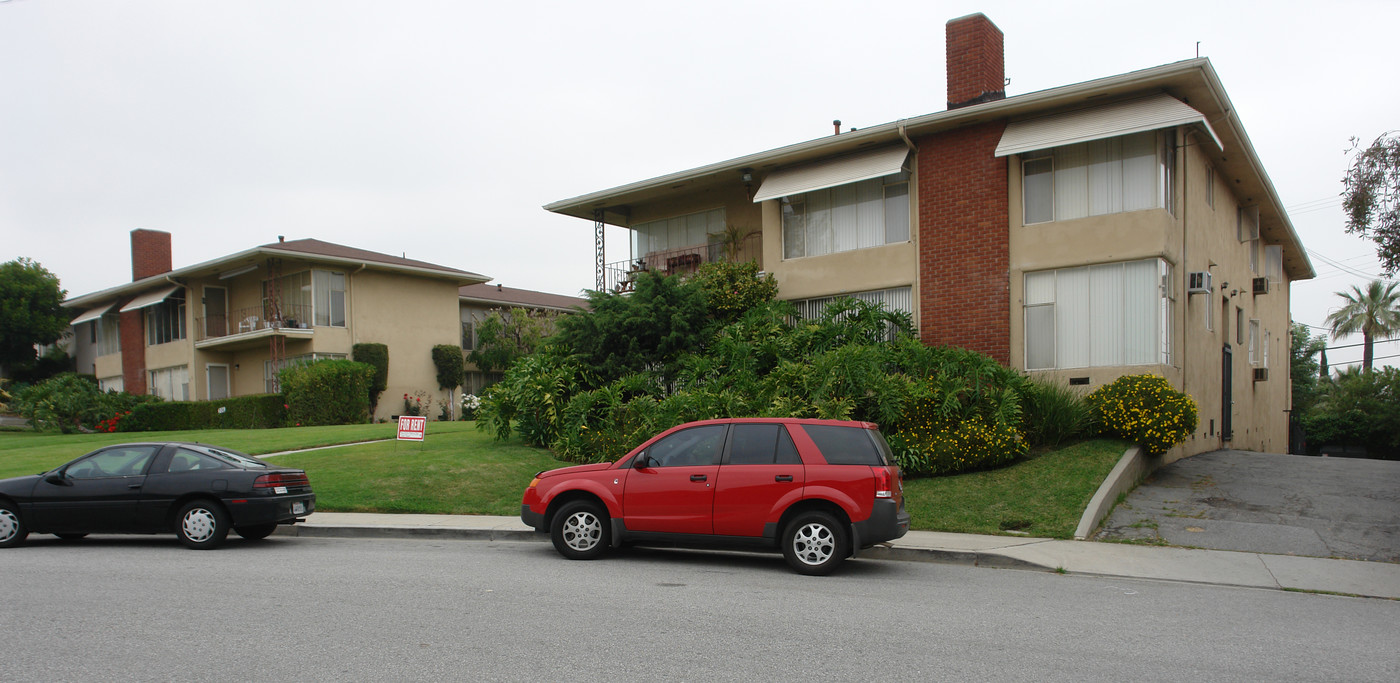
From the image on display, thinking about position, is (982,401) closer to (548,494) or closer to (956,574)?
(956,574)

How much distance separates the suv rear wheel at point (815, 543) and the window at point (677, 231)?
14.5 meters

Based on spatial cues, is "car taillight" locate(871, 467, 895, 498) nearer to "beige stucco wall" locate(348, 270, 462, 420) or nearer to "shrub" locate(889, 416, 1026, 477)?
"shrub" locate(889, 416, 1026, 477)

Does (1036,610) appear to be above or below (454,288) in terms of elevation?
below

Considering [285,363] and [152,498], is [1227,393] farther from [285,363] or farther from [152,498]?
[285,363]

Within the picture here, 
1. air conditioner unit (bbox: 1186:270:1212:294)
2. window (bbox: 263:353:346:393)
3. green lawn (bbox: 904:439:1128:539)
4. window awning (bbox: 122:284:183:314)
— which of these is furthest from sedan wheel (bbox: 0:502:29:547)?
window awning (bbox: 122:284:183:314)

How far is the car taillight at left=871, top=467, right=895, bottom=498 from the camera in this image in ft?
29.3

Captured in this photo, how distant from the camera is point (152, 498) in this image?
10875mm

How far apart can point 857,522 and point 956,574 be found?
4.55ft

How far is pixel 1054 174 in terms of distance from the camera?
1678 centimetres

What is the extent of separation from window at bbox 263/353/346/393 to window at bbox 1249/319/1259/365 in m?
28.0

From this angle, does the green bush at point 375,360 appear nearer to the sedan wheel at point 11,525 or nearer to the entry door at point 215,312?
the entry door at point 215,312

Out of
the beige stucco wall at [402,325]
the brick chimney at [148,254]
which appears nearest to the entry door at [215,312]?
the brick chimney at [148,254]

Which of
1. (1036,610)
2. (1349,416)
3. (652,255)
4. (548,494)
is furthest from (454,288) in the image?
(1349,416)

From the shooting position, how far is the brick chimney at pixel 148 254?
3912 centimetres
